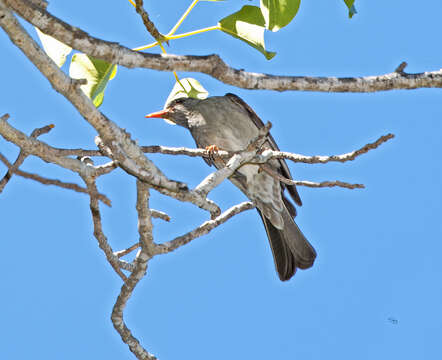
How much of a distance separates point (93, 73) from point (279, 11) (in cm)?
112

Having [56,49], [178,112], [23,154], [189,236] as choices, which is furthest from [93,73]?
[178,112]

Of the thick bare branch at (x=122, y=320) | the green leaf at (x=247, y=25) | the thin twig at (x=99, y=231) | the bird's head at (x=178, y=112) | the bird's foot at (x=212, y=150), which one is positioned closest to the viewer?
the thin twig at (x=99, y=231)

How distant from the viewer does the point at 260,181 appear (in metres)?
5.92

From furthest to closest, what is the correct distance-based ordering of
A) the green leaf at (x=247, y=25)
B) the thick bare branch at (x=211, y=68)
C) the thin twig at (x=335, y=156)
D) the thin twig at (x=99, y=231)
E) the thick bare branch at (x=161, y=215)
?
the thick bare branch at (x=161, y=215)
the green leaf at (x=247, y=25)
the thin twig at (x=335, y=156)
the thin twig at (x=99, y=231)
the thick bare branch at (x=211, y=68)

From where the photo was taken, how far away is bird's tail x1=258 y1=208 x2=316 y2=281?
5750 millimetres

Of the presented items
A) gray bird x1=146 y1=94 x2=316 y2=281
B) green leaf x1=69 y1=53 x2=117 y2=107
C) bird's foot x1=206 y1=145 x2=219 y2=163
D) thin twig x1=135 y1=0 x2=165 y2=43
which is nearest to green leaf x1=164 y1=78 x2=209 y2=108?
bird's foot x1=206 y1=145 x2=219 y2=163

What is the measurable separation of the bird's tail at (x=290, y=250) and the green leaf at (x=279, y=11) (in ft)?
10.3

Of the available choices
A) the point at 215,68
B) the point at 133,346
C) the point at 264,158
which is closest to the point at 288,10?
the point at 215,68

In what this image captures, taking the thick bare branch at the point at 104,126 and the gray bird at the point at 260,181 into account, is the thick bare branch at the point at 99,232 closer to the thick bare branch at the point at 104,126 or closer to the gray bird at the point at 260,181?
the thick bare branch at the point at 104,126

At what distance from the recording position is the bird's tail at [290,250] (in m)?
5.75

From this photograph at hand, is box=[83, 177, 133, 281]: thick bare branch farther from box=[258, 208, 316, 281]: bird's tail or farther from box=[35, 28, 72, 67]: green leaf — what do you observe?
box=[258, 208, 316, 281]: bird's tail

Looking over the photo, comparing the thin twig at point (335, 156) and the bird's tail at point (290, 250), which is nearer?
the thin twig at point (335, 156)

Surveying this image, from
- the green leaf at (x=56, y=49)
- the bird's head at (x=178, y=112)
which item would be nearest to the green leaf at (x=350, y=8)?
the green leaf at (x=56, y=49)

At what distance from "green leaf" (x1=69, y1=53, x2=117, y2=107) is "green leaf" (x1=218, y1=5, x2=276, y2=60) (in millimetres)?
690
